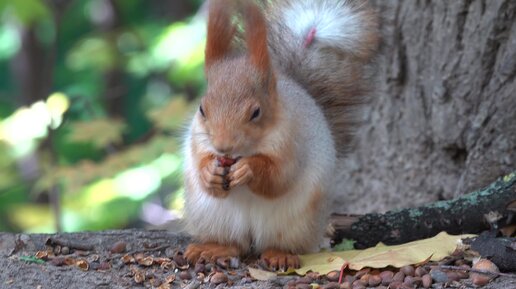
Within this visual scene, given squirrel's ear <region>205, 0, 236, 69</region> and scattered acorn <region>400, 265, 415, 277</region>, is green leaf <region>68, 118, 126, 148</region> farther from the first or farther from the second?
scattered acorn <region>400, 265, 415, 277</region>

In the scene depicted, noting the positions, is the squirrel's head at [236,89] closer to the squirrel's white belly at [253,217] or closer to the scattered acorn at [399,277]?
the squirrel's white belly at [253,217]

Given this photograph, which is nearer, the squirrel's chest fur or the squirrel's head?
the squirrel's head

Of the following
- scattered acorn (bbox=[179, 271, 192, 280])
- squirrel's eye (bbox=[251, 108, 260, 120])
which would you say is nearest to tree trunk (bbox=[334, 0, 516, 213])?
squirrel's eye (bbox=[251, 108, 260, 120])

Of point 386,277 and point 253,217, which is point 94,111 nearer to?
point 253,217

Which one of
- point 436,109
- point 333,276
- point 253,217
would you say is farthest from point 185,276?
point 436,109

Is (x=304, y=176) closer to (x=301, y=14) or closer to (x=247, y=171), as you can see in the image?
(x=247, y=171)
